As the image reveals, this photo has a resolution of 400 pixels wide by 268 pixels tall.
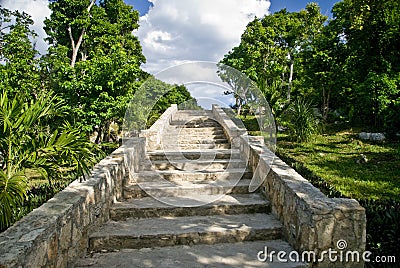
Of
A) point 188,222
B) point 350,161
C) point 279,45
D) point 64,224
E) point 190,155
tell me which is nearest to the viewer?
point 64,224

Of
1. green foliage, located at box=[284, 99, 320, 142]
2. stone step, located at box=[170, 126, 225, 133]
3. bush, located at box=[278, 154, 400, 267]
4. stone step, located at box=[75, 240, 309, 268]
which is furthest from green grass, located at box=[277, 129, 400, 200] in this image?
stone step, located at box=[75, 240, 309, 268]

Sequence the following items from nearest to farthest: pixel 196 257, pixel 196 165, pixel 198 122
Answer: pixel 196 257 → pixel 196 165 → pixel 198 122

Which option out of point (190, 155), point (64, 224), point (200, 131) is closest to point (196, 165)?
point (190, 155)

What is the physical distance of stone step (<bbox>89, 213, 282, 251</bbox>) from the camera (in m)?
3.42

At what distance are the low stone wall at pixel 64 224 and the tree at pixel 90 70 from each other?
5907mm

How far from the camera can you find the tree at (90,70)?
1079 centimetres

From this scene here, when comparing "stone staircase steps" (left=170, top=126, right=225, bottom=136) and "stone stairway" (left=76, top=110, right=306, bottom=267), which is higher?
"stone staircase steps" (left=170, top=126, right=225, bottom=136)

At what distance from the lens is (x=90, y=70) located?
433 inches

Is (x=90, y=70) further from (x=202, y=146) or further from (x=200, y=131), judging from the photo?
(x=202, y=146)

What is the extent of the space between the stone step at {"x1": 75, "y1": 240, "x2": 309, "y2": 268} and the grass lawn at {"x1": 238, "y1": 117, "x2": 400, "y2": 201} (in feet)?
8.73

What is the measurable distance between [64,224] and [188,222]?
1473mm

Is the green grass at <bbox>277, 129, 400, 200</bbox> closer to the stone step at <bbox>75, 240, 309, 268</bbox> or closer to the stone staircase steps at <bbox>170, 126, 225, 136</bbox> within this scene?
the stone staircase steps at <bbox>170, 126, 225, 136</bbox>

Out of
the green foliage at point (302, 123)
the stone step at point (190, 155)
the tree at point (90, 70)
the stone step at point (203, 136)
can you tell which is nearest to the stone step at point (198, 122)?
→ the stone step at point (203, 136)

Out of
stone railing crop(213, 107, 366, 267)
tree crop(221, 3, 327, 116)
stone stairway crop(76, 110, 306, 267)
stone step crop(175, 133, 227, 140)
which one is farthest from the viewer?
tree crop(221, 3, 327, 116)
